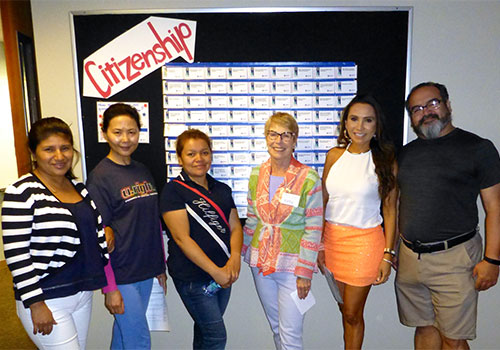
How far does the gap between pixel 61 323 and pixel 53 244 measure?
386 millimetres

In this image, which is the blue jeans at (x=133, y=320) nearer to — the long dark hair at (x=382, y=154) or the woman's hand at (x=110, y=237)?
the woman's hand at (x=110, y=237)

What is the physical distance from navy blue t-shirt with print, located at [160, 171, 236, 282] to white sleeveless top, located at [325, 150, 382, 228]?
650 mm

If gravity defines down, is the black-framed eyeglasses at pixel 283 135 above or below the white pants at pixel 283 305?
above

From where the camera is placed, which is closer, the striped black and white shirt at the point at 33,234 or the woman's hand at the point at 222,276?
the striped black and white shirt at the point at 33,234

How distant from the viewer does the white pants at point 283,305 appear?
5.90ft

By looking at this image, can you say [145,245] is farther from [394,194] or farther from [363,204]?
[394,194]

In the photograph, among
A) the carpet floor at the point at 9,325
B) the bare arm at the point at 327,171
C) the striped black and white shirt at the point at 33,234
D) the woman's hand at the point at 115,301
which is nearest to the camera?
the striped black and white shirt at the point at 33,234

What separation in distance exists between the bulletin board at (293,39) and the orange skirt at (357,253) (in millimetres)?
958

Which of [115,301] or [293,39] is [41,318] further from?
[293,39]

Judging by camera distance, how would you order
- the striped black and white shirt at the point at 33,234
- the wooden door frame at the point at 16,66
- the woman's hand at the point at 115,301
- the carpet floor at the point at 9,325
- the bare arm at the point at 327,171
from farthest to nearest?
the carpet floor at the point at 9,325, the wooden door frame at the point at 16,66, the bare arm at the point at 327,171, the woman's hand at the point at 115,301, the striped black and white shirt at the point at 33,234

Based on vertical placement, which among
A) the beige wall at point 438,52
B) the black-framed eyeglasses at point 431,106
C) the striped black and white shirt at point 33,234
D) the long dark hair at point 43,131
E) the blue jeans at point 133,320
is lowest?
the blue jeans at point 133,320

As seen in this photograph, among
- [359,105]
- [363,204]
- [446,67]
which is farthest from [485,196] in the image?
[446,67]

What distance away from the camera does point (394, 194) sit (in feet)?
6.04

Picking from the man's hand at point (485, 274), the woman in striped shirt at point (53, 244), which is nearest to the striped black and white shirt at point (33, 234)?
the woman in striped shirt at point (53, 244)
